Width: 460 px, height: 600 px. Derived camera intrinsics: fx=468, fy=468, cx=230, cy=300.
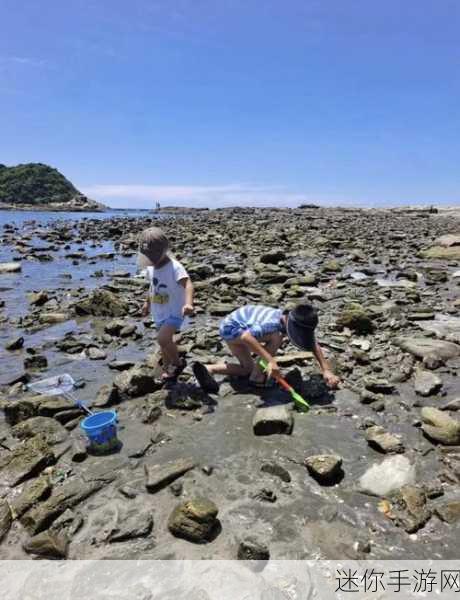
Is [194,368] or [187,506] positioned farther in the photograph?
[194,368]

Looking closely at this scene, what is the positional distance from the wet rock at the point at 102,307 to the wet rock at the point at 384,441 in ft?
22.1

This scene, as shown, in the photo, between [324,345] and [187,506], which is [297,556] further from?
[324,345]

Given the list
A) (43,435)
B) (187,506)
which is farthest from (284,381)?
(43,435)

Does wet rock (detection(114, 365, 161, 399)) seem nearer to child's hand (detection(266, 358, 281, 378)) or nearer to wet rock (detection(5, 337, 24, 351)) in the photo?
child's hand (detection(266, 358, 281, 378))

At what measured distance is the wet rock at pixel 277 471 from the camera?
4.02 meters

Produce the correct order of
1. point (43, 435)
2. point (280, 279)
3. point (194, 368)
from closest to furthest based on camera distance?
1. point (43, 435)
2. point (194, 368)
3. point (280, 279)

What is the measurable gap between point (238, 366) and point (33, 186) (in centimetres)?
16012

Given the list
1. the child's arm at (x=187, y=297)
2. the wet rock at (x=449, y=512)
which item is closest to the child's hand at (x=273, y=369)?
the child's arm at (x=187, y=297)

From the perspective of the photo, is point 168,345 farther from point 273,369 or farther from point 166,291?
point 273,369

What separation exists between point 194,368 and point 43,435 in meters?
1.91

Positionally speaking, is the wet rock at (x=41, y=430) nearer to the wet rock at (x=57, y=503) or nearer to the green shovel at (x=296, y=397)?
the wet rock at (x=57, y=503)

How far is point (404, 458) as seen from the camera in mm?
4148

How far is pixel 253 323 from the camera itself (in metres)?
5.78

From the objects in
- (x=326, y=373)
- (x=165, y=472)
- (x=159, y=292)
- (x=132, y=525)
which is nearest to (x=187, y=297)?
(x=159, y=292)
